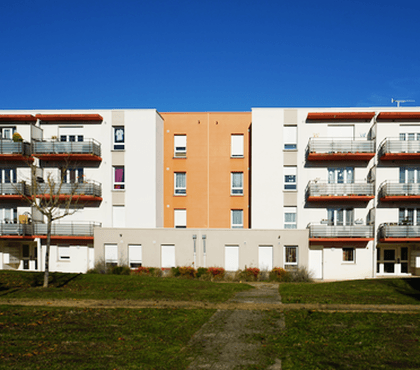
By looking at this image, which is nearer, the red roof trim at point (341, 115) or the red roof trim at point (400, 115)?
the red roof trim at point (400, 115)

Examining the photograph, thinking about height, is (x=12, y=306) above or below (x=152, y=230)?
below

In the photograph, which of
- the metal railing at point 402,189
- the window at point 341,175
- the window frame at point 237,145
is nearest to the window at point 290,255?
the window at point 341,175

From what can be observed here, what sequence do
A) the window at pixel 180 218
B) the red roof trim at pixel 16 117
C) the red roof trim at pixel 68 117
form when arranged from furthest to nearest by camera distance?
the window at pixel 180 218
the red roof trim at pixel 16 117
the red roof trim at pixel 68 117

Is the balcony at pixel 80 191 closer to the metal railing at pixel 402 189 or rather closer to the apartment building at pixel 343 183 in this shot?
the apartment building at pixel 343 183

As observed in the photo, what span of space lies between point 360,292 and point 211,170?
13735mm

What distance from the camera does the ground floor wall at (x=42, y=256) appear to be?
83.3 feet

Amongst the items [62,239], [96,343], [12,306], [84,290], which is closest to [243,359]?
[96,343]

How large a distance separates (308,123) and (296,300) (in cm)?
1436

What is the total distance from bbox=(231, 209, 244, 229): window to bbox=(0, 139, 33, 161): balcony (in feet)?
50.3

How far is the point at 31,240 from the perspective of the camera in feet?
84.3

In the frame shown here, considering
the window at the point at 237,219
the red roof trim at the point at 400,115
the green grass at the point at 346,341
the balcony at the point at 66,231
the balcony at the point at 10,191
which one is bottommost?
Result: the green grass at the point at 346,341

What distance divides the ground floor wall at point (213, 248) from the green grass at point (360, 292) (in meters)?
5.05

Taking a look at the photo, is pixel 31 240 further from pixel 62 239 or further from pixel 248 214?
pixel 248 214

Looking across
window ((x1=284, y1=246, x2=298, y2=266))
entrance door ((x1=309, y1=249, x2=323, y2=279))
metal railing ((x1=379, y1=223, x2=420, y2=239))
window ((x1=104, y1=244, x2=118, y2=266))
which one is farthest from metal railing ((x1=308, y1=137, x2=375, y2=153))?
window ((x1=104, y1=244, x2=118, y2=266))
